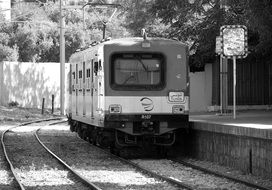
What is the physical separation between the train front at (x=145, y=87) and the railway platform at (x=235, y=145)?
0.77 m

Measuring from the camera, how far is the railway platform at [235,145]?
13117 millimetres

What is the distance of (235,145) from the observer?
14.7 meters

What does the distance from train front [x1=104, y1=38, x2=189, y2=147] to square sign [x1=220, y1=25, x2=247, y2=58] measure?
145 centimetres

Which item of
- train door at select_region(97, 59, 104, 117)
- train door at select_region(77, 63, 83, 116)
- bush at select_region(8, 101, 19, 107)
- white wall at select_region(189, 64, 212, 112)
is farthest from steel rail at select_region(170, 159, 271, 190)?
bush at select_region(8, 101, 19, 107)

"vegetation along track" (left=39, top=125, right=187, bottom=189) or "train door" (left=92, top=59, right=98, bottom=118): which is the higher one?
"train door" (left=92, top=59, right=98, bottom=118)

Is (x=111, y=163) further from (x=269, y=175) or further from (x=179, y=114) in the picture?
(x=269, y=175)

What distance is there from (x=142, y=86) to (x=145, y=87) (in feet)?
0.26

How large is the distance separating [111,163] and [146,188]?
172 inches

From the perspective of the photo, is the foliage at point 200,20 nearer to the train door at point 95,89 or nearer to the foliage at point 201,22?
the foliage at point 201,22

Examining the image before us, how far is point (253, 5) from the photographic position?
1577cm

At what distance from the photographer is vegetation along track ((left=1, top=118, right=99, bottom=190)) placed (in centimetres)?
1280

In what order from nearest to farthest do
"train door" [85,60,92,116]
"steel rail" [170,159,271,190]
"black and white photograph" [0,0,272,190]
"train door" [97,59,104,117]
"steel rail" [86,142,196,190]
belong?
"steel rail" [170,159,271,190] → "steel rail" [86,142,196,190] → "black and white photograph" [0,0,272,190] → "train door" [97,59,104,117] → "train door" [85,60,92,116]

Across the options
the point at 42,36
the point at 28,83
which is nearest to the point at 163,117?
the point at 28,83

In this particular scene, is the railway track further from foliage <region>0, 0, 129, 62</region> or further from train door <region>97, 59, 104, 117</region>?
foliage <region>0, 0, 129, 62</region>
